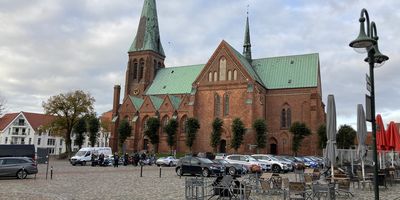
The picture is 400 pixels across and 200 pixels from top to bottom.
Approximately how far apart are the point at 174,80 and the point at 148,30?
1175 cm

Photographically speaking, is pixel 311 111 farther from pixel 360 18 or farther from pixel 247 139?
pixel 360 18

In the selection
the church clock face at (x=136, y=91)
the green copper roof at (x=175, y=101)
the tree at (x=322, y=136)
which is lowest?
the tree at (x=322, y=136)

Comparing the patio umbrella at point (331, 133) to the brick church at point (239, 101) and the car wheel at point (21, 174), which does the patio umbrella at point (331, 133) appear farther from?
the brick church at point (239, 101)

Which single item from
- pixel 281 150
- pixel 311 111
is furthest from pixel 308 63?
pixel 281 150

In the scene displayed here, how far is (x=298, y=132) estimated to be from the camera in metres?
56.0

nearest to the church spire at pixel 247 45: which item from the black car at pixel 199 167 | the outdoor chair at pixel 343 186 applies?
the black car at pixel 199 167

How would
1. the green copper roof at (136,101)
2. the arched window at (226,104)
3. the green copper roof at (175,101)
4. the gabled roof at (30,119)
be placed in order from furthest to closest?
the gabled roof at (30,119) → the green copper roof at (136,101) → the green copper roof at (175,101) → the arched window at (226,104)

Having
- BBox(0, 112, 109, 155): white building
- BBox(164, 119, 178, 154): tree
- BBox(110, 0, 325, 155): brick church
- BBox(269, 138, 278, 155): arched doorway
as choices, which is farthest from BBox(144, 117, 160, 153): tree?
BBox(0, 112, 109, 155): white building

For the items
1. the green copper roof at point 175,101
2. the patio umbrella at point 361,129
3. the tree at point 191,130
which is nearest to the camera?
the patio umbrella at point 361,129

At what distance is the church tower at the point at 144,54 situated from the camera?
78125 mm

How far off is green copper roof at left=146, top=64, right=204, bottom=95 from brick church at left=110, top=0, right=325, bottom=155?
0.31 m

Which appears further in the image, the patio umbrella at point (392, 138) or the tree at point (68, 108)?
the tree at point (68, 108)

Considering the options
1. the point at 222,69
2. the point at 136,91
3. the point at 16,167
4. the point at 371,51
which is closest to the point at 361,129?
the point at 371,51

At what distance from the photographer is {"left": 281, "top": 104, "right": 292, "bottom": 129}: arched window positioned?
202ft
